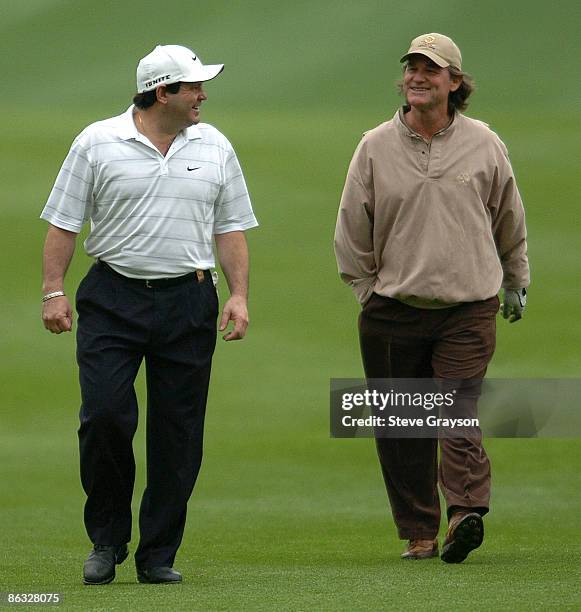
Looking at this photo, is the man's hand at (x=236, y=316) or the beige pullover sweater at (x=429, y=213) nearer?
the man's hand at (x=236, y=316)

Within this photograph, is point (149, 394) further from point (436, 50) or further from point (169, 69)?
point (436, 50)

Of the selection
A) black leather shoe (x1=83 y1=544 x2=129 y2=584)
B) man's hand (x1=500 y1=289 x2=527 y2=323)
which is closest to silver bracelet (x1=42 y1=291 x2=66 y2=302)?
black leather shoe (x1=83 y1=544 x2=129 y2=584)

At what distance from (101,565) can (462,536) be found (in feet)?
3.34

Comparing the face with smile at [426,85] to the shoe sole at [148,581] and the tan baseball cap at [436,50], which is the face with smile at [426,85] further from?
the shoe sole at [148,581]

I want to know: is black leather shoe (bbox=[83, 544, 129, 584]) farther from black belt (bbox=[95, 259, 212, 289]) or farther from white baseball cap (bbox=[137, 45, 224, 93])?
white baseball cap (bbox=[137, 45, 224, 93])

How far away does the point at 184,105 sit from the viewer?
460 centimetres

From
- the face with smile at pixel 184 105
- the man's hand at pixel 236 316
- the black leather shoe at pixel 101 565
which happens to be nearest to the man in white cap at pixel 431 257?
the man's hand at pixel 236 316

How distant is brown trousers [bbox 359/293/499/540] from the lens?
5.05 m

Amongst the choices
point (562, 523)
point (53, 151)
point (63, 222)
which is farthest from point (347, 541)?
point (53, 151)

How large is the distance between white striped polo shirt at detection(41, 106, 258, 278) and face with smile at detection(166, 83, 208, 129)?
7 cm

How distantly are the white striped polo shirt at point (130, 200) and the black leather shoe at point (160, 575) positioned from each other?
773mm

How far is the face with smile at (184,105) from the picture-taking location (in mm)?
4598

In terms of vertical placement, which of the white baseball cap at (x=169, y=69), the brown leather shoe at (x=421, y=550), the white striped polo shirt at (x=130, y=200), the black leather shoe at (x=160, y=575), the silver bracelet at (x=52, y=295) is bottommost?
the brown leather shoe at (x=421, y=550)

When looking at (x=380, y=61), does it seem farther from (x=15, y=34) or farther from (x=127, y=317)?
(x=127, y=317)
